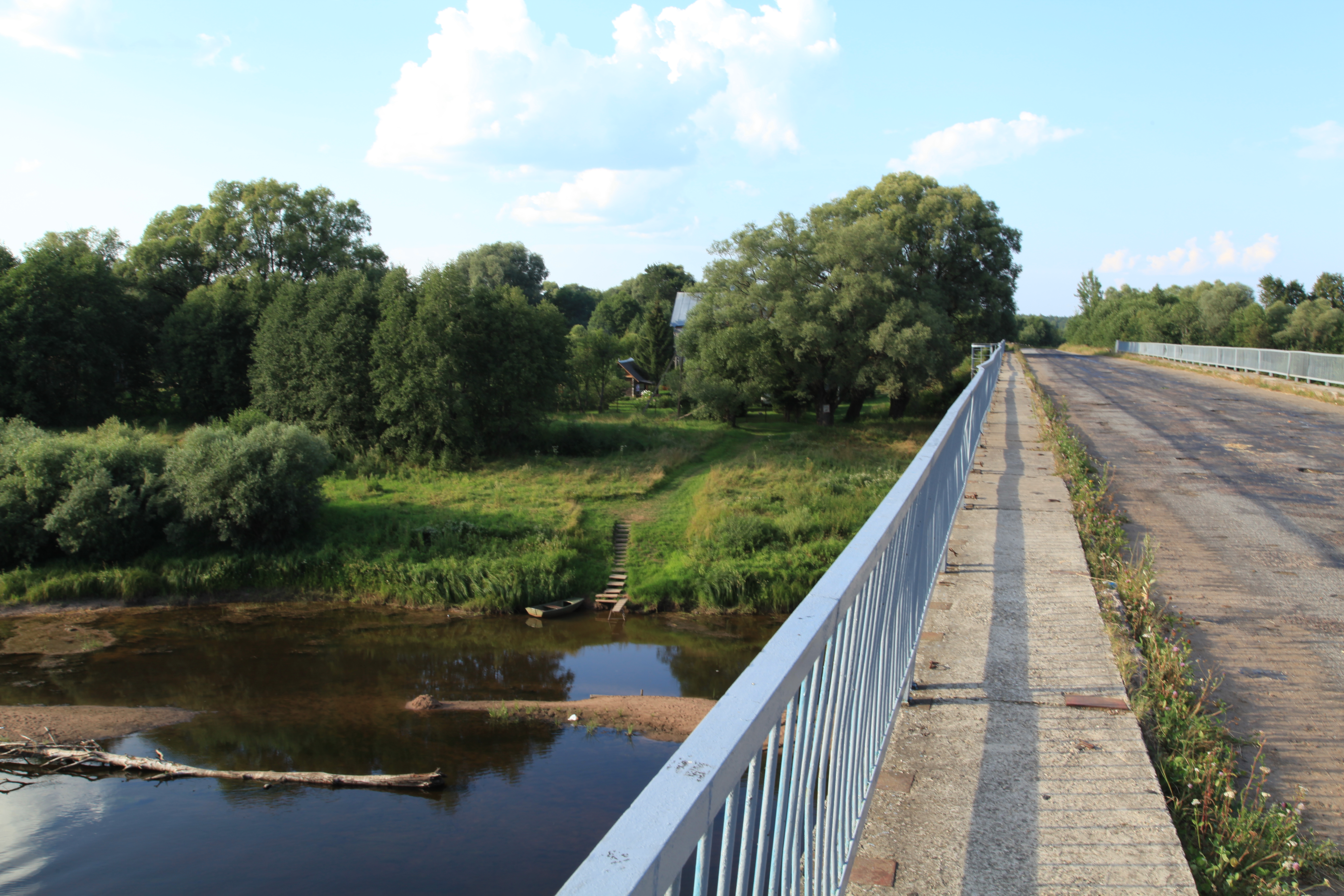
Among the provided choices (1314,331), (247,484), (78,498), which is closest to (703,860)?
(247,484)

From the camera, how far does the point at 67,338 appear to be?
41.6 m

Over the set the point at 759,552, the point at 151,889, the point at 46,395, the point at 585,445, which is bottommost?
the point at 151,889

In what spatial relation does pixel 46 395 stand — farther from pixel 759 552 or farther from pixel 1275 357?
pixel 1275 357

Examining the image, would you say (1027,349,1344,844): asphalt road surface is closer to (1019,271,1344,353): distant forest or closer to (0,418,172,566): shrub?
(0,418,172,566): shrub

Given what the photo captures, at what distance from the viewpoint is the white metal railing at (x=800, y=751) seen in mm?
1136

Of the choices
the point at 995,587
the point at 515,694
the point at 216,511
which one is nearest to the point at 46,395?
the point at 216,511

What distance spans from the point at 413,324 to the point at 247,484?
469 inches

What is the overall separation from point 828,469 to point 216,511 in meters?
25.7

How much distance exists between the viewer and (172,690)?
2319cm

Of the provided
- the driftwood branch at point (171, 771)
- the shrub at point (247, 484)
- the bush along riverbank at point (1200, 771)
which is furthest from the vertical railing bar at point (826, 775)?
the shrub at point (247, 484)

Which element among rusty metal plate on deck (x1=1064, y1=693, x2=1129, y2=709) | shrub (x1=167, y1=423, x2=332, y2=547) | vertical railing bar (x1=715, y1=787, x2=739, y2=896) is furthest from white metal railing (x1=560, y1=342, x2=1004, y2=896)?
shrub (x1=167, y1=423, x2=332, y2=547)

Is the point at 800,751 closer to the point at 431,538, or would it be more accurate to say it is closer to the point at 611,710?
the point at 611,710

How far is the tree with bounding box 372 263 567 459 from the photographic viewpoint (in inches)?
1517

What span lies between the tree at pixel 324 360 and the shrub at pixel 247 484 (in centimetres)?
718
